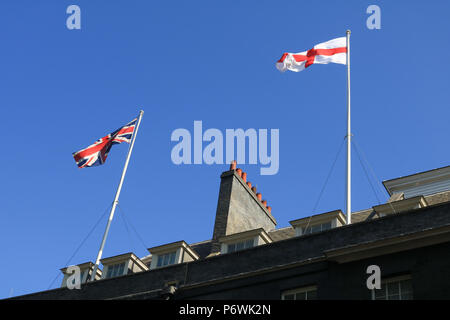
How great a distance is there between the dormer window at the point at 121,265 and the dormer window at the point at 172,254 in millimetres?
1017

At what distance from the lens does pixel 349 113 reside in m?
29.1

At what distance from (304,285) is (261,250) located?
300 centimetres

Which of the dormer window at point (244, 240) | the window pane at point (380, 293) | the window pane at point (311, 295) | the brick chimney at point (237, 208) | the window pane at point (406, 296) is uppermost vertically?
the brick chimney at point (237, 208)

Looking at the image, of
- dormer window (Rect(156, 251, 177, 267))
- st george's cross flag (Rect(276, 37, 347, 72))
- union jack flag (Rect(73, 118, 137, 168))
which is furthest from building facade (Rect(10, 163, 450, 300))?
st george's cross flag (Rect(276, 37, 347, 72))

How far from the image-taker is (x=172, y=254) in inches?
1196

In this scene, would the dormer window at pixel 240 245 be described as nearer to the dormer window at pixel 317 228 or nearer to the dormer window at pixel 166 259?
the dormer window at pixel 317 228

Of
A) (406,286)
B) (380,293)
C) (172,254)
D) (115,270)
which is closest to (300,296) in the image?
(380,293)

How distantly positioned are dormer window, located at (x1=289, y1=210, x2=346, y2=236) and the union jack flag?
38.0 ft

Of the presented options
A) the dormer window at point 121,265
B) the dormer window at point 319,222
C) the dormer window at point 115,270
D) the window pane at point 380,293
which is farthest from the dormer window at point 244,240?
the window pane at point 380,293

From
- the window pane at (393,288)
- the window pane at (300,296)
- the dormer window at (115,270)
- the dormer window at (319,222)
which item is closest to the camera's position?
the window pane at (393,288)

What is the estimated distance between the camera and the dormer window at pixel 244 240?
92.7ft
